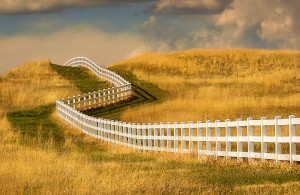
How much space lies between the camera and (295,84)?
55562 mm

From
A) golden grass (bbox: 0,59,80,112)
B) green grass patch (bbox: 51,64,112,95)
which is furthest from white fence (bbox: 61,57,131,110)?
golden grass (bbox: 0,59,80,112)

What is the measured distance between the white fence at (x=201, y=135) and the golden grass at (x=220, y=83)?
13.9ft

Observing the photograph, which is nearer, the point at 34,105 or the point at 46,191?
the point at 46,191

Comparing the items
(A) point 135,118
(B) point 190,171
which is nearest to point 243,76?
(A) point 135,118

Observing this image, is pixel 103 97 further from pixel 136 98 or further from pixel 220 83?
pixel 220 83

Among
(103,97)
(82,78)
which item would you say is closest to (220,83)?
(82,78)

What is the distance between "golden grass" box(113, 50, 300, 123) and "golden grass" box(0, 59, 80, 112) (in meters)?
9.37

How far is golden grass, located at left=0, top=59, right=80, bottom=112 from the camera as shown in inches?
2082

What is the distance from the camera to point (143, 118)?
3894 centimetres

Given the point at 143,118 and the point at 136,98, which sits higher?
the point at 136,98

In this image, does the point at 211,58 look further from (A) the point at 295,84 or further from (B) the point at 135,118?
(B) the point at 135,118

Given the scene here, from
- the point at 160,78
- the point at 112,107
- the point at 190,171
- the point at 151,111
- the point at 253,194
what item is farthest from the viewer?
the point at 160,78

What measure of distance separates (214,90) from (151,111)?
50.7ft

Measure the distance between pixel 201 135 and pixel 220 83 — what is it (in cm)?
4213
